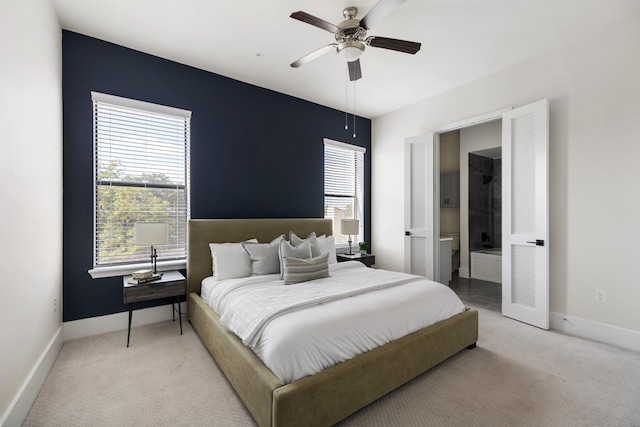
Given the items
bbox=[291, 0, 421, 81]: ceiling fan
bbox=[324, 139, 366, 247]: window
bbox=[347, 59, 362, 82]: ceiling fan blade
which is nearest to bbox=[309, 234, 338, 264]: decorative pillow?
bbox=[324, 139, 366, 247]: window

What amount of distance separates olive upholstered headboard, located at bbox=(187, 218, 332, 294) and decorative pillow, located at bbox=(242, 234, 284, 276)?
1.36 feet

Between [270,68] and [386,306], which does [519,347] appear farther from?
[270,68]

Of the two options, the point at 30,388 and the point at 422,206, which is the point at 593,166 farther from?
the point at 30,388

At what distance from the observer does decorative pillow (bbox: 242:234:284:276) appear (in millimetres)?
3217

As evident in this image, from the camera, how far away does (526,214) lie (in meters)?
3.40

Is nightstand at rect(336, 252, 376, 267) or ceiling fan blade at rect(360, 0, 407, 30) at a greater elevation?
ceiling fan blade at rect(360, 0, 407, 30)

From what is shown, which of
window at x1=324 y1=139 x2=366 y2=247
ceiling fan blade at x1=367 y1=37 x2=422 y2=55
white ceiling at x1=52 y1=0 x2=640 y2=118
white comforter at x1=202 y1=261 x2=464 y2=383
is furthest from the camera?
window at x1=324 y1=139 x2=366 y2=247

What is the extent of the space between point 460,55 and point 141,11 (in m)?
3.27

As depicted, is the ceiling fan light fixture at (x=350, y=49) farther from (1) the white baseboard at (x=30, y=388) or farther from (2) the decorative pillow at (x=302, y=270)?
(1) the white baseboard at (x=30, y=388)

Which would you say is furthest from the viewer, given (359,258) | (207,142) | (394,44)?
(359,258)

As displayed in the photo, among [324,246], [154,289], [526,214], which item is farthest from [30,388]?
[526,214]

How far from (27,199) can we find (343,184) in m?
4.04

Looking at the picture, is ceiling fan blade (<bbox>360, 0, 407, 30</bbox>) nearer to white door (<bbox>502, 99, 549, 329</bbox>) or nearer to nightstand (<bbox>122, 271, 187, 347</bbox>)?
white door (<bbox>502, 99, 549, 329</bbox>)

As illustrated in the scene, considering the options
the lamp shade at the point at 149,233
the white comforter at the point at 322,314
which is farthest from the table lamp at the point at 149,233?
the white comforter at the point at 322,314
